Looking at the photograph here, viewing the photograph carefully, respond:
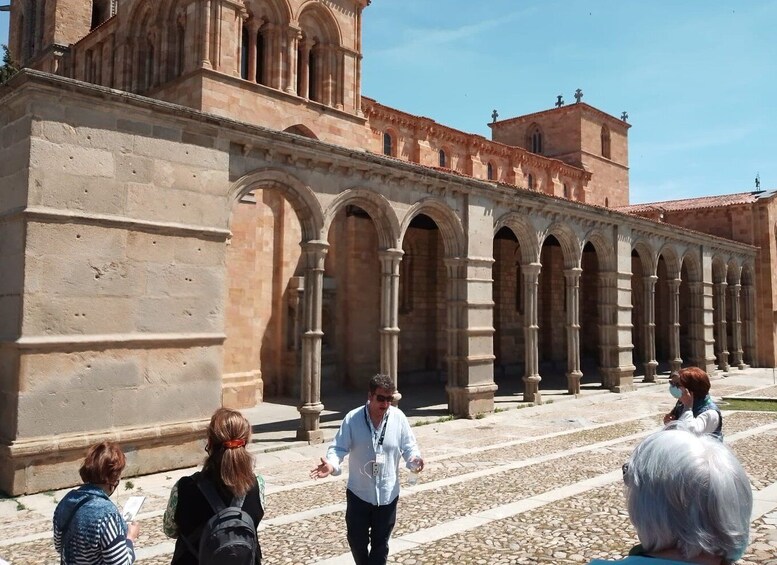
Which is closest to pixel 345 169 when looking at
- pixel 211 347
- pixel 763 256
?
pixel 211 347

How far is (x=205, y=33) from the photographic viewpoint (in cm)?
1617

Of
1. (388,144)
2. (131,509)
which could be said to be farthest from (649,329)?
(131,509)

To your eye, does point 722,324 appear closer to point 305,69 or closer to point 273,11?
point 305,69

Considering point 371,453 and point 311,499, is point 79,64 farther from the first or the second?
point 371,453

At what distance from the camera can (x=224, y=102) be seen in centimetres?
1648

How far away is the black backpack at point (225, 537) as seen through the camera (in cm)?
252

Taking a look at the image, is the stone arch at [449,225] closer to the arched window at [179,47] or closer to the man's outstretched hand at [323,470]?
the arched window at [179,47]

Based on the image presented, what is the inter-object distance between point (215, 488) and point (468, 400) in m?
11.8

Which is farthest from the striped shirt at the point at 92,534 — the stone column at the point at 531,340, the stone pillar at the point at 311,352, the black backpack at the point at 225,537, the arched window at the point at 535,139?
the arched window at the point at 535,139

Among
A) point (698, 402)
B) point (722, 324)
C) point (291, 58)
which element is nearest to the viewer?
point (698, 402)

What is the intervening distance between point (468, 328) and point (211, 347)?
6532 millimetres

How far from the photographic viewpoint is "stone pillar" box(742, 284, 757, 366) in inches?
1147

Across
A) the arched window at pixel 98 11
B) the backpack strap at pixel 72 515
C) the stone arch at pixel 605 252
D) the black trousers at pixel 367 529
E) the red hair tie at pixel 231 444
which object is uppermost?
the arched window at pixel 98 11

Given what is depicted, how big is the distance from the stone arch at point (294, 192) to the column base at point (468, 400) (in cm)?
526
